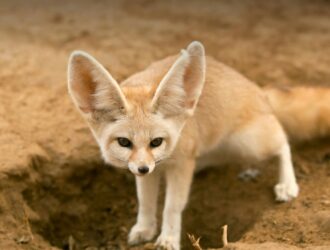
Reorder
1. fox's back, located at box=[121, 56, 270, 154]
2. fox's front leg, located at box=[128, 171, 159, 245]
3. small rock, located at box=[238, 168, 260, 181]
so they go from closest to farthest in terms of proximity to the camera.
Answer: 1. fox's back, located at box=[121, 56, 270, 154]
2. fox's front leg, located at box=[128, 171, 159, 245]
3. small rock, located at box=[238, 168, 260, 181]

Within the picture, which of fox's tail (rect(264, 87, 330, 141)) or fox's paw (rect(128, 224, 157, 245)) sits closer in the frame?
fox's paw (rect(128, 224, 157, 245))

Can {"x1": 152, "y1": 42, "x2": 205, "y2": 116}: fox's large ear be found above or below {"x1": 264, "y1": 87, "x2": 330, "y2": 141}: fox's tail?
above

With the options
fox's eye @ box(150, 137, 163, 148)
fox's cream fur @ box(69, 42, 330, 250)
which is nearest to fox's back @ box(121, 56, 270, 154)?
fox's cream fur @ box(69, 42, 330, 250)

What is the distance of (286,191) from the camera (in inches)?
157

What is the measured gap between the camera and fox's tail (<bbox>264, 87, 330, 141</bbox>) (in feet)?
14.3

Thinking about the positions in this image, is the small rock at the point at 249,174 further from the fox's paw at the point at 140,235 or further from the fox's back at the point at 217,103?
the fox's paw at the point at 140,235

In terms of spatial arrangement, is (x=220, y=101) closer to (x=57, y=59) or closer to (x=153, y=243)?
(x=153, y=243)

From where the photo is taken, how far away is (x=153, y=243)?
3846 millimetres

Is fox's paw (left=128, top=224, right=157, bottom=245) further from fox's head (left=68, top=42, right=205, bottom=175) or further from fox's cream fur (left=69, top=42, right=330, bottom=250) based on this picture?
fox's head (left=68, top=42, right=205, bottom=175)

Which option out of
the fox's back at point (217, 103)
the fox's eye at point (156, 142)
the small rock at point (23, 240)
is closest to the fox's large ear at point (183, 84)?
the fox's eye at point (156, 142)

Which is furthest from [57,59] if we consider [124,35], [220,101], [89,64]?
[89,64]

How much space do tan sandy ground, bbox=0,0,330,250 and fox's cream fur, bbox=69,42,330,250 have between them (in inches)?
10.9

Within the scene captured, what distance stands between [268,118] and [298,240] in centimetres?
98

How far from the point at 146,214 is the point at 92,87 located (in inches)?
44.3
